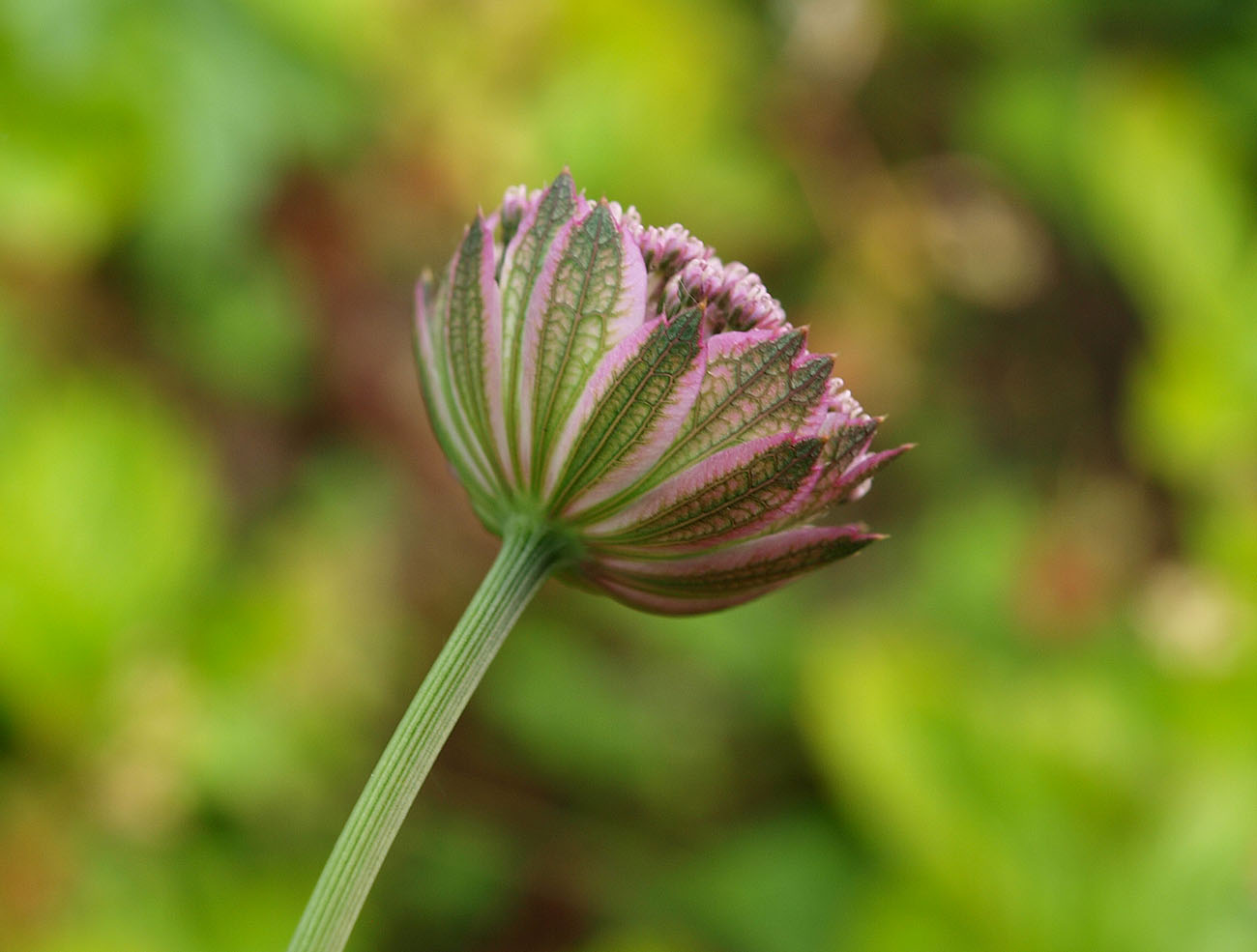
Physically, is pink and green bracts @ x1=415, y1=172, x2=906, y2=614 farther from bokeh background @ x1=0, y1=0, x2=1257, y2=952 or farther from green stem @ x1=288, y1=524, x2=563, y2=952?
bokeh background @ x1=0, y1=0, x2=1257, y2=952

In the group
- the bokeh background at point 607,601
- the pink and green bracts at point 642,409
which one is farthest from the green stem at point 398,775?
the bokeh background at point 607,601

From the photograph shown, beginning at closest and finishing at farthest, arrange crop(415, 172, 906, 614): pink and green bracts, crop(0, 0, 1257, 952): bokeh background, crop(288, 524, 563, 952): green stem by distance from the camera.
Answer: crop(288, 524, 563, 952): green stem → crop(415, 172, 906, 614): pink and green bracts → crop(0, 0, 1257, 952): bokeh background

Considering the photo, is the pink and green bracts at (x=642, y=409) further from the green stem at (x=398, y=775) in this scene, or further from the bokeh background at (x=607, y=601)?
the bokeh background at (x=607, y=601)

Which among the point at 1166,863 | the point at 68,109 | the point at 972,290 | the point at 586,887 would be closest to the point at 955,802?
the point at 1166,863

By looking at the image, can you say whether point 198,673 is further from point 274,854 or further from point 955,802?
point 955,802

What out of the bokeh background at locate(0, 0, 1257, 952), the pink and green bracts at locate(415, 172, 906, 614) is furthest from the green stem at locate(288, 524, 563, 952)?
the bokeh background at locate(0, 0, 1257, 952)
